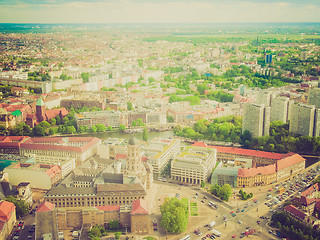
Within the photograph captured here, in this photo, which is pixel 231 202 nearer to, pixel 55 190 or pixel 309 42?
pixel 55 190

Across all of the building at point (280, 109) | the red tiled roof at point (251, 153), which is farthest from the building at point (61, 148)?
the building at point (280, 109)

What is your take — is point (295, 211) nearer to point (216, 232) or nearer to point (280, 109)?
point (216, 232)

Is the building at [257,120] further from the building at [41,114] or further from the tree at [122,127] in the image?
the building at [41,114]

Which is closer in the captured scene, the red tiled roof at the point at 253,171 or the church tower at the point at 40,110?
the red tiled roof at the point at 253,171

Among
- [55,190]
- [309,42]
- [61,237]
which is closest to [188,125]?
[55,190]

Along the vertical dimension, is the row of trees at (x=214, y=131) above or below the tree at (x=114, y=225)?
above

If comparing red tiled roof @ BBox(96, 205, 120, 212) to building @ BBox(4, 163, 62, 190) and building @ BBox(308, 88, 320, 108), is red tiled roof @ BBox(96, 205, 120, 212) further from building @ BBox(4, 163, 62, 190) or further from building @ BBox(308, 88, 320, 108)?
building @ BBox(308, 88, 320, 108)

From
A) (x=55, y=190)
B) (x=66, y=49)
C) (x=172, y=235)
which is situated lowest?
(x=172, y=235)
